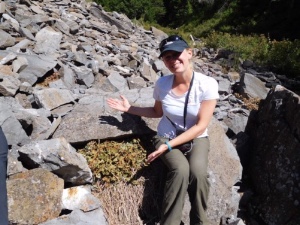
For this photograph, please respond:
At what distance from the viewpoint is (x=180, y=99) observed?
412 cm

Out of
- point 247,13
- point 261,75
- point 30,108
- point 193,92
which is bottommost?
point 247,13

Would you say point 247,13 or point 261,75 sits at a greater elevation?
point 261,75

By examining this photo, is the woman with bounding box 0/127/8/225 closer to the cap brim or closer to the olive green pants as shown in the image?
the olive green pants

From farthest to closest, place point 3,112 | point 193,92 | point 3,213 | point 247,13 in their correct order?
point 247,13 < point 3,112 < point 193,92 < point 3,213

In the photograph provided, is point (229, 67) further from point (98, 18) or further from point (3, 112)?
point (3, 112)

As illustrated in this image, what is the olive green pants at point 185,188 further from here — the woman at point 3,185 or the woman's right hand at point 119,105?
the woman at point 3,185

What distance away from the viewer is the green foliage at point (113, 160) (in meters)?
4.46

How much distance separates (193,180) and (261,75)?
788cm

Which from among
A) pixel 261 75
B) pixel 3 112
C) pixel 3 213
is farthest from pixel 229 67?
pixel 3 213

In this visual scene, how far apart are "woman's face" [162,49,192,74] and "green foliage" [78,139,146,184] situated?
4.21 feet

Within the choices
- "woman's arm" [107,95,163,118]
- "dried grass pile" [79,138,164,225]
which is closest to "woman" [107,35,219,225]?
"woman's arm" [107,95,163,118]

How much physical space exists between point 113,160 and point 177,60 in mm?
1497

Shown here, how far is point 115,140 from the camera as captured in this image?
15.8 ft

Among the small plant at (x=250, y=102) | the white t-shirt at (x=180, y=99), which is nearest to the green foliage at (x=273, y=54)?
the small plant at (x=250, y=102)
